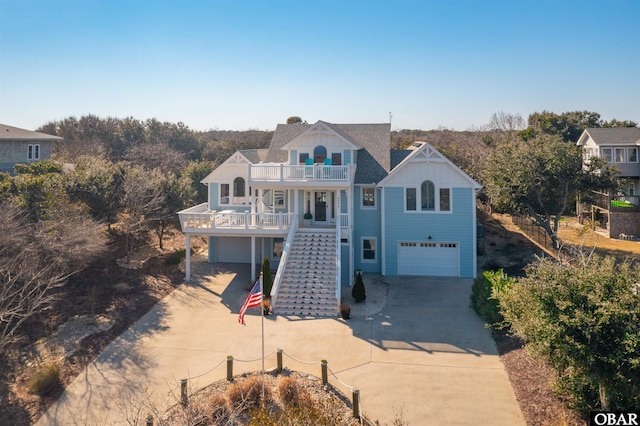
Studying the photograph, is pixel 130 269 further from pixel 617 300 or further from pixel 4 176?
pixel 617 300

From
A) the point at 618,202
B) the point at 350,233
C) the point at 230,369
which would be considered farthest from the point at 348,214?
the point at 618,202

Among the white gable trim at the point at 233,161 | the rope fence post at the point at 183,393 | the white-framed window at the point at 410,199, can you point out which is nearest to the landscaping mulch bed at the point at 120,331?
the rope fence post at the point at 183,393

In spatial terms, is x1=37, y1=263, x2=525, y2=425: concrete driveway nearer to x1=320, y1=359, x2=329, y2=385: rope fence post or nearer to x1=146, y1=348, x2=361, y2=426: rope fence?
x1=146, y1=348, x2=361, y2=426: rope fence

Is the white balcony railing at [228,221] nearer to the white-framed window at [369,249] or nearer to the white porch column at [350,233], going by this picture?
the white porch column at [350,233]

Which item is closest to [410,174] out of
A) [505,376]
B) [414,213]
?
[414,213]

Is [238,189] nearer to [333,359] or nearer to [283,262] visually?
[283,262]
